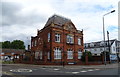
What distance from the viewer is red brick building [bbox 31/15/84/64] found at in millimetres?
32344

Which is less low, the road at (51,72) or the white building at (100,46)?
the white building at (100,46)

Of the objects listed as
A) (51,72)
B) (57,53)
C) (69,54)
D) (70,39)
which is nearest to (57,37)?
(57,53)

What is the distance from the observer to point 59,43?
110 feet

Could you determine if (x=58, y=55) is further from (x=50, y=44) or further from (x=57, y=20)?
(x=57, y=20)

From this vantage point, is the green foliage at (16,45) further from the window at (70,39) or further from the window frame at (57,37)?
the window frame at (57,37)

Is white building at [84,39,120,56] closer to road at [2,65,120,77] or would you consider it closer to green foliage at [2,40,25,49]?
green foliage at [2,40,25,49]

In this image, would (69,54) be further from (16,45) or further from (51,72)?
(16,45)

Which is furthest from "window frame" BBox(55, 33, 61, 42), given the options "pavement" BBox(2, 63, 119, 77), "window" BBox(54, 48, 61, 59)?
"pavement" BBox(2, 63, 119, 77)

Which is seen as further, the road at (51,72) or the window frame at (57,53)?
the window frame at (57,53)

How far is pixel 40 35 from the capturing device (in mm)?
37875

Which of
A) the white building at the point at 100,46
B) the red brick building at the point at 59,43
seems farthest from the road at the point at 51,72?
the white building at the point at 100,46

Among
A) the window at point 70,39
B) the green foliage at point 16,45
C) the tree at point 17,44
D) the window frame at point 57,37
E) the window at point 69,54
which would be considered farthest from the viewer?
the tree at point 17,44

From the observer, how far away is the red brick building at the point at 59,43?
106ft

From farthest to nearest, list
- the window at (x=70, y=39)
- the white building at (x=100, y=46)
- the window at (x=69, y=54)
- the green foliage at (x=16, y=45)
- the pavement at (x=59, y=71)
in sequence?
the green foliage at (x=16, y=45)
the white building at (x=100, y=46)
the window at (x=70, y=39)
the window at (x=69, y=54)
the pavement at (x=59, y=71)
